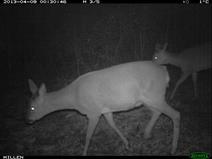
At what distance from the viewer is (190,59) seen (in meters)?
9.19

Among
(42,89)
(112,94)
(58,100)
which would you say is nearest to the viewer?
(112,94)

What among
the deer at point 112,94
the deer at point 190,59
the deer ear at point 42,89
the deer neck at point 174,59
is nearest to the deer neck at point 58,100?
the deer at point 112,94

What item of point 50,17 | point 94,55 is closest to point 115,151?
point 94,55

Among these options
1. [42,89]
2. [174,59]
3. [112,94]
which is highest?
[174,59]

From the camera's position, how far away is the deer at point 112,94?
5543 millimetres

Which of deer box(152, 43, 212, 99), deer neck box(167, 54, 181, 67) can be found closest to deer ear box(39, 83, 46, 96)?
deer box(152, 43, 212, 99)

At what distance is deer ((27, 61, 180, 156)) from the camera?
554 centimetres

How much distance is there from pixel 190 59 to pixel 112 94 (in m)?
4.67

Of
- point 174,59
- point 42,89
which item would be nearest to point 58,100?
point 42,89

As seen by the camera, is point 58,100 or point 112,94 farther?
point 58,100

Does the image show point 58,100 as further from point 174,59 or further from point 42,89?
point 174,59

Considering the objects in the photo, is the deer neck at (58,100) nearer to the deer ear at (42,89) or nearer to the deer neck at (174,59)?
the deer ear at (42,89)

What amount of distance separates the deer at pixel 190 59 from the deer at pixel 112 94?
10.2ft

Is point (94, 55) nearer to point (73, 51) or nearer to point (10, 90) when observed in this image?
point (73, 51)
